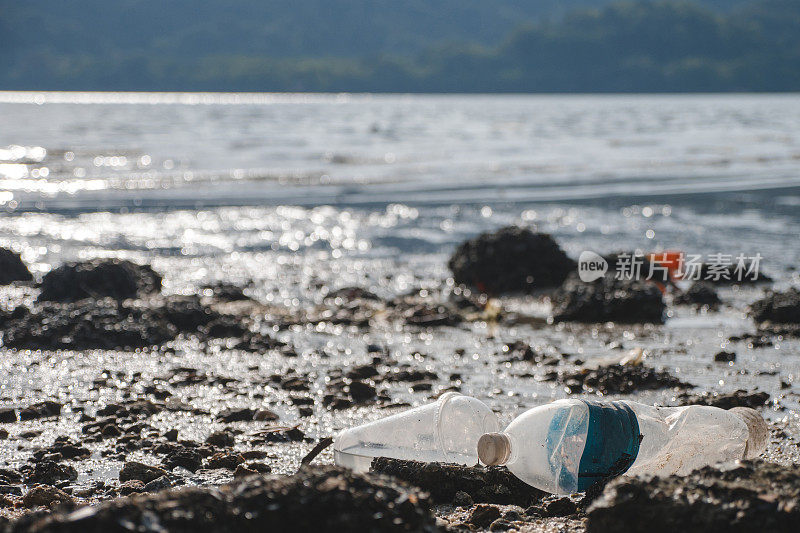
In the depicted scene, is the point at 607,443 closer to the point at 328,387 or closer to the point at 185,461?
the point at 185,461

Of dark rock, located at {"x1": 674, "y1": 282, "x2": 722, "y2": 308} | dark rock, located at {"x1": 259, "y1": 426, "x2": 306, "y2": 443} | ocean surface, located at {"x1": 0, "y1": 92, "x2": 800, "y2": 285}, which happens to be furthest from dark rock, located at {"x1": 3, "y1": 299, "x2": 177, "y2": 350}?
dark rock, located at {"x1": 674, "y1": 282, "x2": 722, "y2": 308}

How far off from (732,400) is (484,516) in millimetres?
1600

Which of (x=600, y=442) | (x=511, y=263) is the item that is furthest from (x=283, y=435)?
(x=511, y=263)

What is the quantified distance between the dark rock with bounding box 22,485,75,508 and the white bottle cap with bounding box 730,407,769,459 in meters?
2.14

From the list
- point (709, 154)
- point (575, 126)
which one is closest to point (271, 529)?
point (709, 154)

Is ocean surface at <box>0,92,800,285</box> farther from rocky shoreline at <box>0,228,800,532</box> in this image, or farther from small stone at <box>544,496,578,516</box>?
small stone at <box>544,496,578,516</box>

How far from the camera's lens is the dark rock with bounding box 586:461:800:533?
170 cm

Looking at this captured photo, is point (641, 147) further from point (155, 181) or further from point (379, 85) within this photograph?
point (379, 85)

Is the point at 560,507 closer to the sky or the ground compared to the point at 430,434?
closer to the ground

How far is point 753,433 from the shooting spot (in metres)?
2.89

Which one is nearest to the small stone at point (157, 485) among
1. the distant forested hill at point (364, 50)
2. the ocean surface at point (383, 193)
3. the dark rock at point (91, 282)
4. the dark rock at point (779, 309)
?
the dark rock at point (91, 282)

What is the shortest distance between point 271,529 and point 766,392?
295cm

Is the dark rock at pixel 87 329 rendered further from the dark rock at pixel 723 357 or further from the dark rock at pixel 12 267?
the dark rock at pixel 723 357

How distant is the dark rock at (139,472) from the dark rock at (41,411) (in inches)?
32.3
